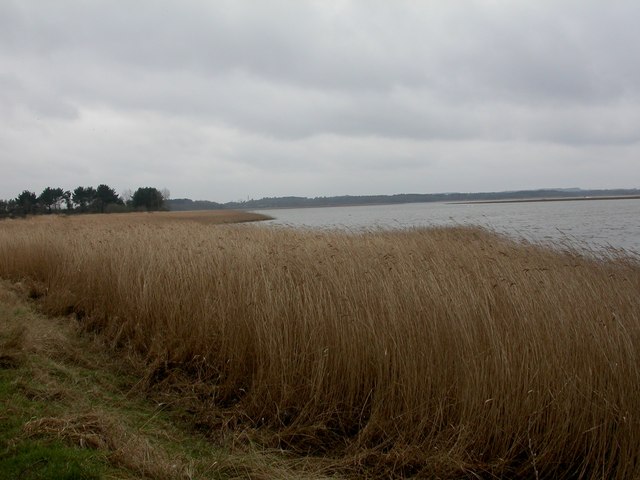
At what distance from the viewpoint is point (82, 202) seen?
72.1 meters

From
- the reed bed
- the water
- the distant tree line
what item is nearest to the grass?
the reed bed

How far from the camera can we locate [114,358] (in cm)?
583

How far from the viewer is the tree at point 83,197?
7144cm

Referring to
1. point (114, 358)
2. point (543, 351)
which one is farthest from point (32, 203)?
point (543, 351)

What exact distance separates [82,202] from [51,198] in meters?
4.74

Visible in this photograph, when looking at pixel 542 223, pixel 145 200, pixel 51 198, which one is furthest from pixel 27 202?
pixel 542 223

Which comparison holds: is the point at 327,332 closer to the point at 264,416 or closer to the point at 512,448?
the point at 264,416

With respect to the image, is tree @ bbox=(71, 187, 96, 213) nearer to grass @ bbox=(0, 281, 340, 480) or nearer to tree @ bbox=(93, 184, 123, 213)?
tree @ bbox=(93, 184, 123, 213)

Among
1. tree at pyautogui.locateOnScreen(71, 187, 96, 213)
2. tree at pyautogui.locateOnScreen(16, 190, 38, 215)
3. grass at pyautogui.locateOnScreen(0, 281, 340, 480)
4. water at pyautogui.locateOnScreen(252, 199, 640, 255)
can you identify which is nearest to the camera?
grass at pyautogui.locateOnScreen(0, 281, 340, 480)

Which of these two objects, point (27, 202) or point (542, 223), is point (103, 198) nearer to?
point (27, 202)

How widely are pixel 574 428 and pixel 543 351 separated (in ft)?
1.97

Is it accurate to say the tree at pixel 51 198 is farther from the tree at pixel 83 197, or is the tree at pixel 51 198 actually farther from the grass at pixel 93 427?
the grass at pixel 93 427

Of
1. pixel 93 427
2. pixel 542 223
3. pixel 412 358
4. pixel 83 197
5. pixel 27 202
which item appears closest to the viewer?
pixel 93 427

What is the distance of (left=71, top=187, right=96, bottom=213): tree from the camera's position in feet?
234
